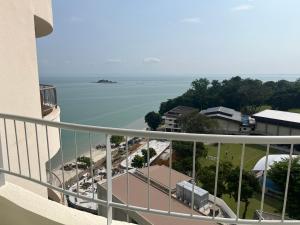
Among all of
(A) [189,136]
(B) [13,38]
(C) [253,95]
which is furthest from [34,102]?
(C) [253,95]

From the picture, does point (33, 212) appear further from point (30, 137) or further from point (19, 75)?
point (19, 75)

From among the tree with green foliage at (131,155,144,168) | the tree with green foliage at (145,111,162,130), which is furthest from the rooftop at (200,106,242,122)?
the tree with green foliage at (131,155,144,168)

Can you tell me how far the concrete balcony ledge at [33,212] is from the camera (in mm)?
2039

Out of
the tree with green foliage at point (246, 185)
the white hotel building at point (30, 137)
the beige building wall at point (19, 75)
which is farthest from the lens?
the tree with green foliage at point (246, 185)

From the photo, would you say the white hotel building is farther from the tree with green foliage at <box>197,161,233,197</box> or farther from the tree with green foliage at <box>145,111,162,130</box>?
the tree with green foliage at <box>145,111,162,130</box>

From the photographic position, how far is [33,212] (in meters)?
2.14

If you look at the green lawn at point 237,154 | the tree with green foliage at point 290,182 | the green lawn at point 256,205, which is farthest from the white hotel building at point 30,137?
the green lawn at point 237,154

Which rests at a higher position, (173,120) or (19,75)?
(19,75)

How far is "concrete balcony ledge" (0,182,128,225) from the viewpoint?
204cm

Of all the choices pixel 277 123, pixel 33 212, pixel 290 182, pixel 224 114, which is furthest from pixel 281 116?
pixel 33 212

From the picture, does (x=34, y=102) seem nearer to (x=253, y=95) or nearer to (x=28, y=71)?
(x=28, y=71)

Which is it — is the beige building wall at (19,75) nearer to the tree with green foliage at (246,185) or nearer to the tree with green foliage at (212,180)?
the tree with green foliage at (246,185)

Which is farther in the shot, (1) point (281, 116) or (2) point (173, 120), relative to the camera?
(2) point (173, 120)

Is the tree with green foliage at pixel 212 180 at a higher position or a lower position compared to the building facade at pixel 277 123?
higher
